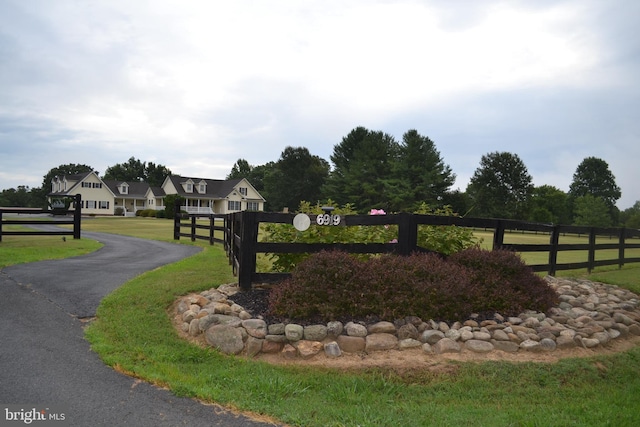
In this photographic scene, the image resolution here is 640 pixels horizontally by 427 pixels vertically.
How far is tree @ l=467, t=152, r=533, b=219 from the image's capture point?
67562 mm

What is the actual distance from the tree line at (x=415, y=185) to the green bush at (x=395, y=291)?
43.2 meters

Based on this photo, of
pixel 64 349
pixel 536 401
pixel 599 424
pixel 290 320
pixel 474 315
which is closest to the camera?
pixel 599 424

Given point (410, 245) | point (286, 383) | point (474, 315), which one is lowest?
point (286, 383)

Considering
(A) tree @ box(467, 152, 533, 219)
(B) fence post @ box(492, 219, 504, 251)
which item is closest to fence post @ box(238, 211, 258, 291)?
(B) fence post @ box(492, 219, 504, 251)

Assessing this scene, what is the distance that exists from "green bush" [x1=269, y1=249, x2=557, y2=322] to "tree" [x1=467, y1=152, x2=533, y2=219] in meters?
64.5

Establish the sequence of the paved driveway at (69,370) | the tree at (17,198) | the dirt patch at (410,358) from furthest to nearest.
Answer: the tree at (17,198) → the dirt patch at (410,358) → the paved driveway at (69,370)

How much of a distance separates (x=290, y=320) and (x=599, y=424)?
3459 mm

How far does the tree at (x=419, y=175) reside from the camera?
5606 cm

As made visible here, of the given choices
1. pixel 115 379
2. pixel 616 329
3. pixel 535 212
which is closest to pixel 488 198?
pixel 535 212

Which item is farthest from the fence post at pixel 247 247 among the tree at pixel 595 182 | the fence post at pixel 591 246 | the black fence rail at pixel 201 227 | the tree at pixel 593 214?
the tree at pixel 595 182

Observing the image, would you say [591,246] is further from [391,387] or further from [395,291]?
[391,387]

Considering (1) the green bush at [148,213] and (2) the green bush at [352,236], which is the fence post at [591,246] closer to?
(2) the green bush at [352,236]

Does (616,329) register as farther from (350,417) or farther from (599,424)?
(350,417)

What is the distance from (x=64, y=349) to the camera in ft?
16.8
